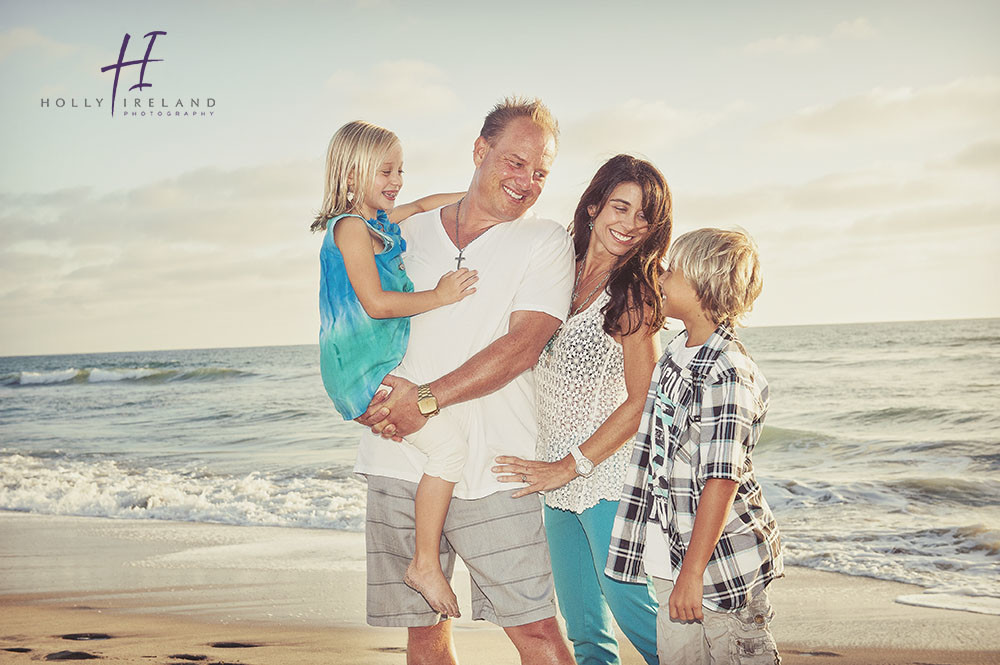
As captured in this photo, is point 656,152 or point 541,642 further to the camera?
point 656,152

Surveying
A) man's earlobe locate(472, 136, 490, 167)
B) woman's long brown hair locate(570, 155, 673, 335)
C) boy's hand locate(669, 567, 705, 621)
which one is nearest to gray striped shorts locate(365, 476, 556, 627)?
boy's hand locate(669, 567, 705, 621)

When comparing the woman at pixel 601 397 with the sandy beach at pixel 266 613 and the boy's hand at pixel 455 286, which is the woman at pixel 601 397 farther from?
the sandy beach at pixel 266 613

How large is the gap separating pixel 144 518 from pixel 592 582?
5.98 m

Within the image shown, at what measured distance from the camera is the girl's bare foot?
2.23 m

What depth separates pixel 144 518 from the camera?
7363mm

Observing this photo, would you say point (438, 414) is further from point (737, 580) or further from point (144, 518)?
point (144, 518)

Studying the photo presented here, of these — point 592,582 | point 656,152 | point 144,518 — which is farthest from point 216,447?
point 592,582

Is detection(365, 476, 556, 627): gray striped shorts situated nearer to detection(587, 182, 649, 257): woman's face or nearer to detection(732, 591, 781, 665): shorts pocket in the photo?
detection(732, 591, 781, 665): shorts pocket

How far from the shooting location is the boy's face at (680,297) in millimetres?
2051

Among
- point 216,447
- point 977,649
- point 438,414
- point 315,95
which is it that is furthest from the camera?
point 315,95

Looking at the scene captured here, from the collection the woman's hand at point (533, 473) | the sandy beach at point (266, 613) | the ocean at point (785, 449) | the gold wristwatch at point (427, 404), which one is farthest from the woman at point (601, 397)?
the ocean at point (785, 449)

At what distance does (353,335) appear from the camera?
2.25 m

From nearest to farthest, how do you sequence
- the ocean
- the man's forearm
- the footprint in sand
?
the man's forearm
the footprint in sand
the ocean

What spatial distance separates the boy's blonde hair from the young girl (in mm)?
562
